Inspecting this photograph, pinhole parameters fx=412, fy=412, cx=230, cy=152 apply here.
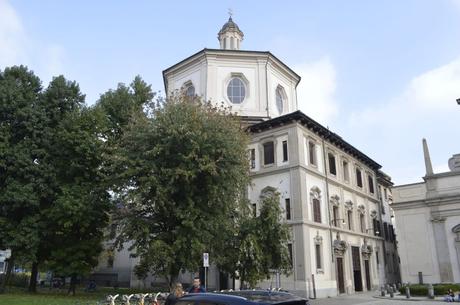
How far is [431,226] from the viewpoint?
3366 centimetres

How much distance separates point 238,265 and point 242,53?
1887 cm

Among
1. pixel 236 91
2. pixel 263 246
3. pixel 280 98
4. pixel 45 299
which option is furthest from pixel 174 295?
pixel 280 98

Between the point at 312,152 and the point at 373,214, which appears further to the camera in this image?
the point at 373,214

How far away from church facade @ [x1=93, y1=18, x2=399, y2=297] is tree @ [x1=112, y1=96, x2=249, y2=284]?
16.3 ft

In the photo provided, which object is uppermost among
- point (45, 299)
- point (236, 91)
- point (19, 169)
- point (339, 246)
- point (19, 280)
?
point (236, 91)

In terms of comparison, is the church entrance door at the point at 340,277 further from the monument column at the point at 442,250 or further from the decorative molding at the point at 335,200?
the monument column at the point at 442,250

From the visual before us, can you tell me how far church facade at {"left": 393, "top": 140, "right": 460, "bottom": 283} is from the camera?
32397 millimetres

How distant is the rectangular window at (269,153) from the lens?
30233 millimetres

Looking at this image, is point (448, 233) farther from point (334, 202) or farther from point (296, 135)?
point (296, 135)

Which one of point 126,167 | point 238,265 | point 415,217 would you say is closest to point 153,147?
point 126,167

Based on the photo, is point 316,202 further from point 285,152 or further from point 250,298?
point 250,298

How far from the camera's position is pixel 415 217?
34.6m

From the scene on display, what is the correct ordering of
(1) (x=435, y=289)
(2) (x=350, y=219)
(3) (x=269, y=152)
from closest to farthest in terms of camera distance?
(1) (x=435, y=289) < (3) (x=269, y=152) < (2) (x=350, y=219)

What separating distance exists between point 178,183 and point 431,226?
23.3 m
